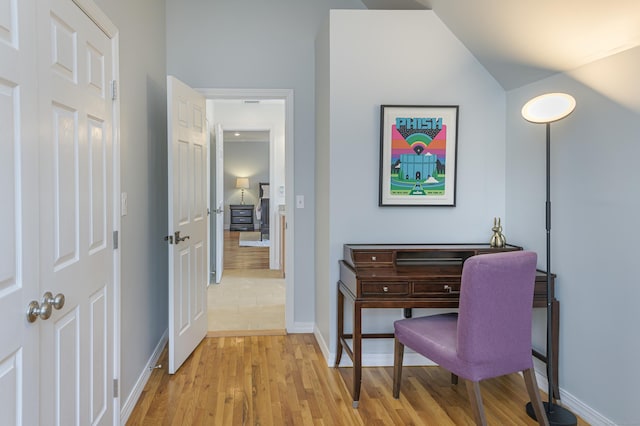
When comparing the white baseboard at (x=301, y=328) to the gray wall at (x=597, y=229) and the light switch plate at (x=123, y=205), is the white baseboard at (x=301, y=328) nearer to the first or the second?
the gray wall at (x=597, y=229)

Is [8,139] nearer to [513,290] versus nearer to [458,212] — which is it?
[513,290]

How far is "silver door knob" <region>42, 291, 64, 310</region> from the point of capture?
1.52 metres

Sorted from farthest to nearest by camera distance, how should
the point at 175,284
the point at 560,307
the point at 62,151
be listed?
the point at 175,284, the point at 560,307, the point at 62,151

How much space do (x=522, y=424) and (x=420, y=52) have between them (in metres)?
2.42

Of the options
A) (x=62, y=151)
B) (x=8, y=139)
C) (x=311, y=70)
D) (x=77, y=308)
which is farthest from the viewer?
(x=311, y=70)

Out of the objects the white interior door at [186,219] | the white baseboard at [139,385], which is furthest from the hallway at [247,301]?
the white baseboard at [139,385]

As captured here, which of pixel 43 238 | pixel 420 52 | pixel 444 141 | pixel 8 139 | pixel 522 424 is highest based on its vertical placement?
pixel 420 52

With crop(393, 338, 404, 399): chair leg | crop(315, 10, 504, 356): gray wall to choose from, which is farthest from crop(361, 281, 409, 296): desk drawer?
crop(315, 10, 504, 356): gray wall

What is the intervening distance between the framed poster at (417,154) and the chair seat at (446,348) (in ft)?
2.94

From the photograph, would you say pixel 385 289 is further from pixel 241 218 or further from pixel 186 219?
pixel 241 218

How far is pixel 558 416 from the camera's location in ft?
8.35

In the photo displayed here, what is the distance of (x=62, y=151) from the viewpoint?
169cm

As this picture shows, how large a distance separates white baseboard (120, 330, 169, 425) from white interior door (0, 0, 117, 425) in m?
0.22

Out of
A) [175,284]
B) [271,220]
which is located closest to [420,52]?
[175,284]
